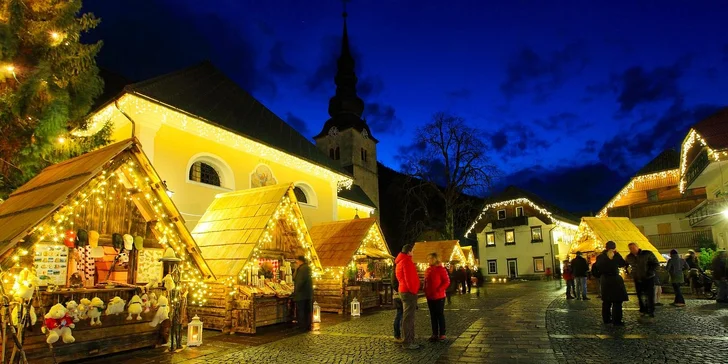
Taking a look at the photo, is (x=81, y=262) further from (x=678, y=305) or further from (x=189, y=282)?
(x=678, y=305)

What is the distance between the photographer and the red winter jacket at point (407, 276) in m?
8.04

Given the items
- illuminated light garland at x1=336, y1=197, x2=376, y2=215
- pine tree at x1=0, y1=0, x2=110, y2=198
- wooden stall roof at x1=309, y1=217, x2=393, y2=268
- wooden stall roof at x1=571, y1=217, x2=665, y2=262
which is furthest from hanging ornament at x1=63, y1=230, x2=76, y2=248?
wooden stall roof at x1=571, y1=217, x2=665, y2=262

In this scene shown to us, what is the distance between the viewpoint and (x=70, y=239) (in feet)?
25.0

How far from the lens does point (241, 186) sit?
57.1ft

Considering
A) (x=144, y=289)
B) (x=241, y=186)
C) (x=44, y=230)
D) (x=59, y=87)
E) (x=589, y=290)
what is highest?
(x=59, y=87)

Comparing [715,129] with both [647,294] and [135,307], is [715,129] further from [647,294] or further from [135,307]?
[135,307]

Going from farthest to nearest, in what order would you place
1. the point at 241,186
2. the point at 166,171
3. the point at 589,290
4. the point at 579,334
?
the point at 589,290
the point at 241,186
the point at 166,171
the point at 579,334

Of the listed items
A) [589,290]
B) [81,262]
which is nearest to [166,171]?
[81,262]

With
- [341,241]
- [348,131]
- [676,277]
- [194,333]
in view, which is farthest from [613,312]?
[348,131]

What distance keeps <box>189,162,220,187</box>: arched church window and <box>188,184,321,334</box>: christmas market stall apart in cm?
312

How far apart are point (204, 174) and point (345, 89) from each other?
3511 cm

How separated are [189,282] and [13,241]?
13.4ft

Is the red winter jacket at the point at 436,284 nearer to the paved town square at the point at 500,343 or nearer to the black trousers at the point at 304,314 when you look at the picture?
the paved town square at the point at 500,343

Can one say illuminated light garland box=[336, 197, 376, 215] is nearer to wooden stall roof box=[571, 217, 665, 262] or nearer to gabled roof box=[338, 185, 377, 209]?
gabled roof box=[338, 185, 377, 209]
